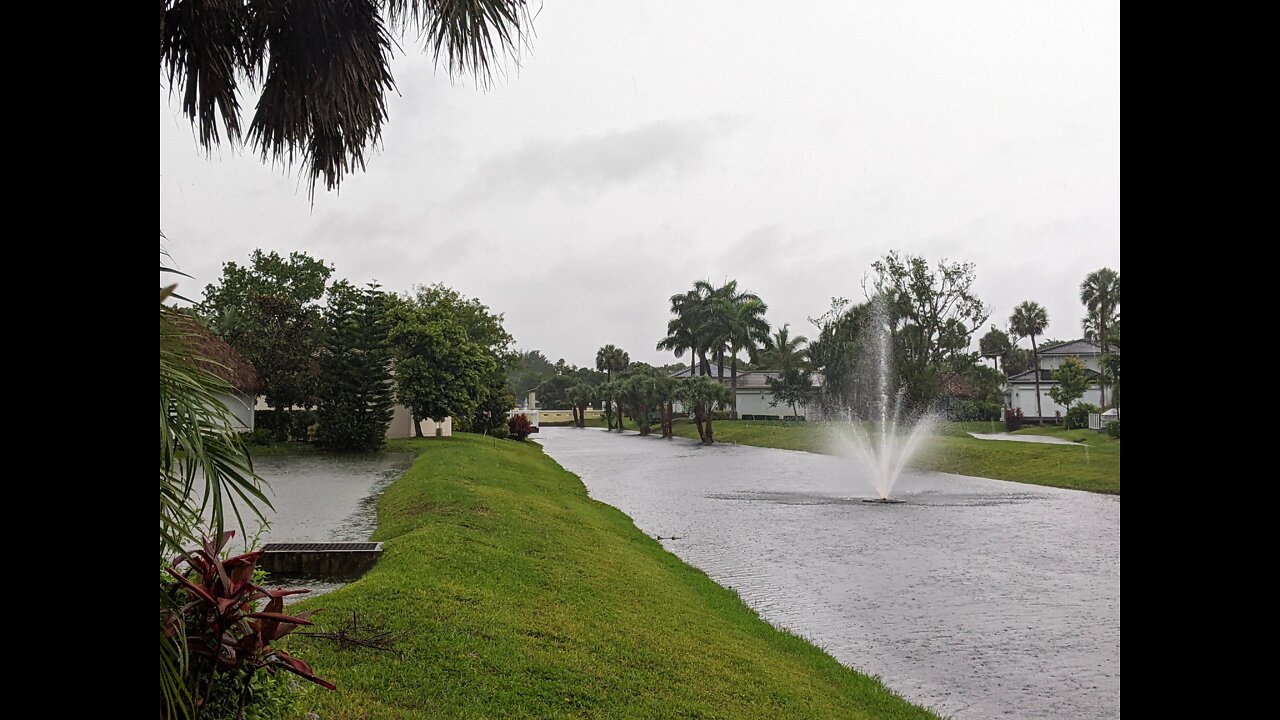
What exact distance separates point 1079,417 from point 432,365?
26420mm

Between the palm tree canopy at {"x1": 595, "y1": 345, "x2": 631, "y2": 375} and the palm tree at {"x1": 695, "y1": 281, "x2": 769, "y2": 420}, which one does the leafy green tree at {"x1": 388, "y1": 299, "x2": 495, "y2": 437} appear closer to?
the palm tree at {"x1": 695, "y1": 281, "x2": 769, "y2": 420}

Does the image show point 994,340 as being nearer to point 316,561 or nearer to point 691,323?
point 691,323

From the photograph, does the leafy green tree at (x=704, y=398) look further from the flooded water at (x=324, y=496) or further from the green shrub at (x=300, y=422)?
the flooded water at (x=324, y=496)

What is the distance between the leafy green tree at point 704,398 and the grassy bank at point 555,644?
34.6 m

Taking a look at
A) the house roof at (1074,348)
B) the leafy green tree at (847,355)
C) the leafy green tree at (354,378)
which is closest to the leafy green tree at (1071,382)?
the leafy green tree at (847,355)

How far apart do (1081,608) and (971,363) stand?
106 ft

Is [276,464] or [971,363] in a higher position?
[971,363]

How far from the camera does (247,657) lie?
116 inches

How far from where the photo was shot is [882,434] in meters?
27.6

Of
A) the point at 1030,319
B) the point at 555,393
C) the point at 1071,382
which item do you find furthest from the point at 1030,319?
the point at 555,393
